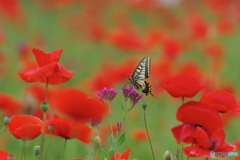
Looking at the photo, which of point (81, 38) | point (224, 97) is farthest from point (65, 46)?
point (224, 97)

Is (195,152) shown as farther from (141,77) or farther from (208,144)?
(141,77)

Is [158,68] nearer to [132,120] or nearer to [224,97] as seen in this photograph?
[132,120]

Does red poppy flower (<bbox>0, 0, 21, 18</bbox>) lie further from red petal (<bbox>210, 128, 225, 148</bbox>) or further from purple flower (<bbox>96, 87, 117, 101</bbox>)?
red petal (<bbox>210, 128, 225, 148</bbox>)

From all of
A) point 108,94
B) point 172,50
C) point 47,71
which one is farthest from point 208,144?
point 172,50

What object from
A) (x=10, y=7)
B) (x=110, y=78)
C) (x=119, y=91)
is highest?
(x=10, y=7)

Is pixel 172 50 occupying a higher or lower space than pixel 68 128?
higher

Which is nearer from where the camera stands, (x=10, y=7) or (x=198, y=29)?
(x=198, y=29)
